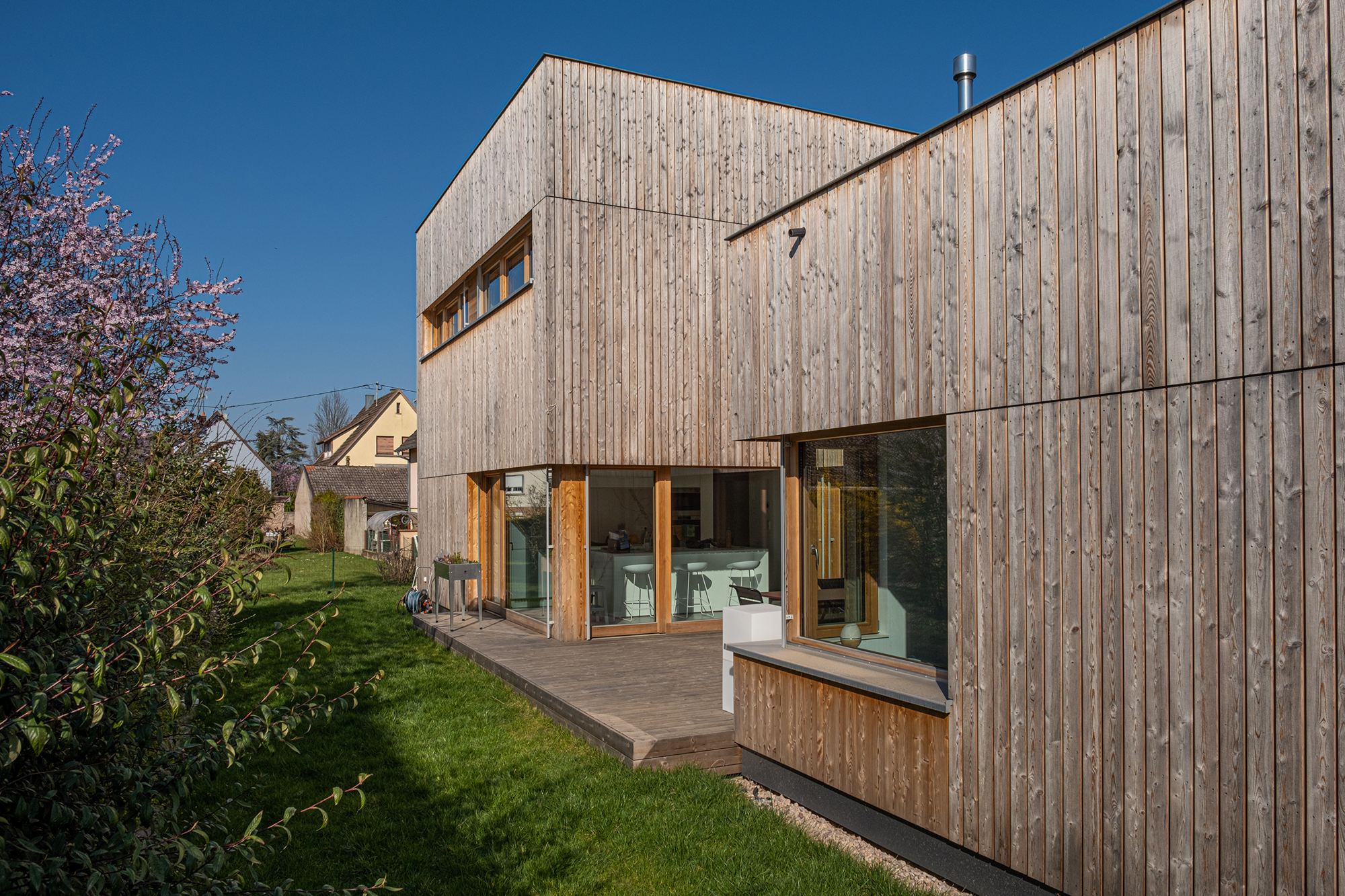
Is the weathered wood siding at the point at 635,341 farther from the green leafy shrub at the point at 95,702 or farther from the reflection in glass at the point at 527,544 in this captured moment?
the green leafy shrub at the point at 95,702

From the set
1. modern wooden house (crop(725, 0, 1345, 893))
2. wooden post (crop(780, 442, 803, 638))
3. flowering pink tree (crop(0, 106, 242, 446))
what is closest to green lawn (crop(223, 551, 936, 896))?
modern wooden house (crop(725, 0, 1345, 893))

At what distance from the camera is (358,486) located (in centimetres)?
3741

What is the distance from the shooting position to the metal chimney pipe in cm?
627

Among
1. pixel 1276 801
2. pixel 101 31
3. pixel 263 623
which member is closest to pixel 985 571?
pixel 1276 801

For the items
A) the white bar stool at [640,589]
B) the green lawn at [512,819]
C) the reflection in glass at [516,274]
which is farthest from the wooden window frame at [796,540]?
the reflection in glass at [516,274]

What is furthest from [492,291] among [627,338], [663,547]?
[663,547]

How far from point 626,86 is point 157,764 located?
1018 cm

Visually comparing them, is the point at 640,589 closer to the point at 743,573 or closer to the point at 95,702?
the point at 743,573

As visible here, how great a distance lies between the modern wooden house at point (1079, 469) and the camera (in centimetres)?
309

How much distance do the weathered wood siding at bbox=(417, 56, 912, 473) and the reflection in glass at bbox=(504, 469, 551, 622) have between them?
40 centimetres

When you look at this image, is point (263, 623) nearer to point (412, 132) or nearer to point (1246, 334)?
point (412, 132)

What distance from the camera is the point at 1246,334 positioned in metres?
3.19

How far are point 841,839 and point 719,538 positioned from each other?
6540 mm

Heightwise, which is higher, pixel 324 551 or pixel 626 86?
pixel 626 86
